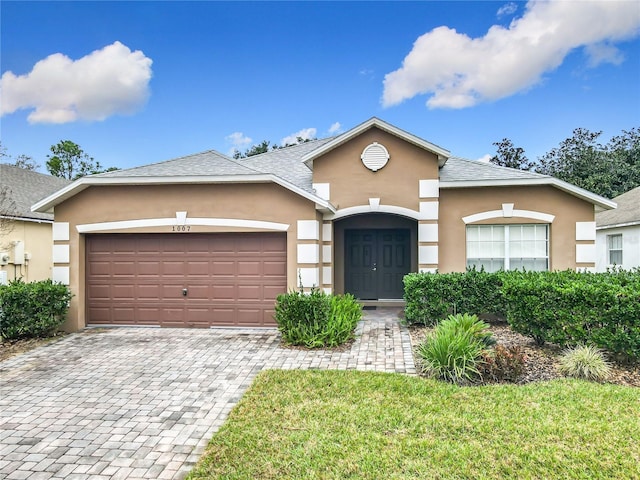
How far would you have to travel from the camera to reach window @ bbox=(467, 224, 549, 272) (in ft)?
37.1

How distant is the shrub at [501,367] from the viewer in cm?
621

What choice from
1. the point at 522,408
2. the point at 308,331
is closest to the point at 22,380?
the point at 308,331

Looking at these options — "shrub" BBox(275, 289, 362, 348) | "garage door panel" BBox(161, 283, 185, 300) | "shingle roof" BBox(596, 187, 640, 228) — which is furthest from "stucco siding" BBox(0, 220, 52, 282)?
"shingle roof" BBox(596, 187, 640, 228)

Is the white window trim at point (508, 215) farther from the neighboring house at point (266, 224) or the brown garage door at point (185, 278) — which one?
the brown garage door at point (185, 278)

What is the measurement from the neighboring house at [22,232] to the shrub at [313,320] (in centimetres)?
1053

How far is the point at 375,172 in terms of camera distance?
1138 centimetres

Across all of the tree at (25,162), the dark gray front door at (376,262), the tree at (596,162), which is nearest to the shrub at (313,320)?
the dark gray front door at (376,262)

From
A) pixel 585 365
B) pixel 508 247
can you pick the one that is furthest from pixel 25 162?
pixel 585 365

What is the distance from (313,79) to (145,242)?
11.3 meters

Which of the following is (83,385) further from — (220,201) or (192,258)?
(220,201)

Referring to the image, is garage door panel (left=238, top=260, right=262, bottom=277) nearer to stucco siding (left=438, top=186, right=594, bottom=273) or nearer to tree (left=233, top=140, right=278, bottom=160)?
stucco siding (left=438, top=186, right=594, bottom=273)

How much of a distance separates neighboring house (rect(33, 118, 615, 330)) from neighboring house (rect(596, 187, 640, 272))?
19.7 feet

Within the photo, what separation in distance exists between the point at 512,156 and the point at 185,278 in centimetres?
2883

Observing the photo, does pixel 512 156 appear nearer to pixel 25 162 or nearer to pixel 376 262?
pixel 376 262
